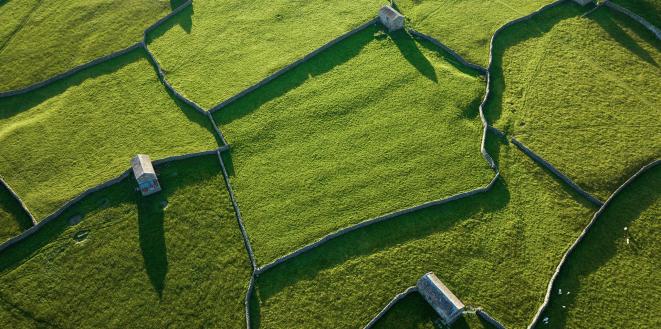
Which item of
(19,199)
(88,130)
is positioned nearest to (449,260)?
(88,130)

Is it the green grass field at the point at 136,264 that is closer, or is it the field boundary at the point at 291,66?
the green grass field at the point at 136,264

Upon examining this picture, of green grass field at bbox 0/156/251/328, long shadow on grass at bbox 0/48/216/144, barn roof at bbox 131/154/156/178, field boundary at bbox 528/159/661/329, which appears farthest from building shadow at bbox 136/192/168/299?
field boundary at bbox 528/159/661/329

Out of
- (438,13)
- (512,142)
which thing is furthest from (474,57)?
(512,142)

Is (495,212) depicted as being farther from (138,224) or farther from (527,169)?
(138,224)

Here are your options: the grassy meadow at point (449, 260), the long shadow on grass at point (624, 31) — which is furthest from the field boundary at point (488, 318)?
the long shadow on grass at point (624, 31)

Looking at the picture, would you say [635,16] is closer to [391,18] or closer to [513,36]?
[513,36]

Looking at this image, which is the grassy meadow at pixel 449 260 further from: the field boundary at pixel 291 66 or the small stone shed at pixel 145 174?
the field boundary at pixel 291 66

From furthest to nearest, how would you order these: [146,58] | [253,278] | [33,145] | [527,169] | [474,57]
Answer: [146,58] < [474,57] < [33,145] < [527,169] < [253,278]
